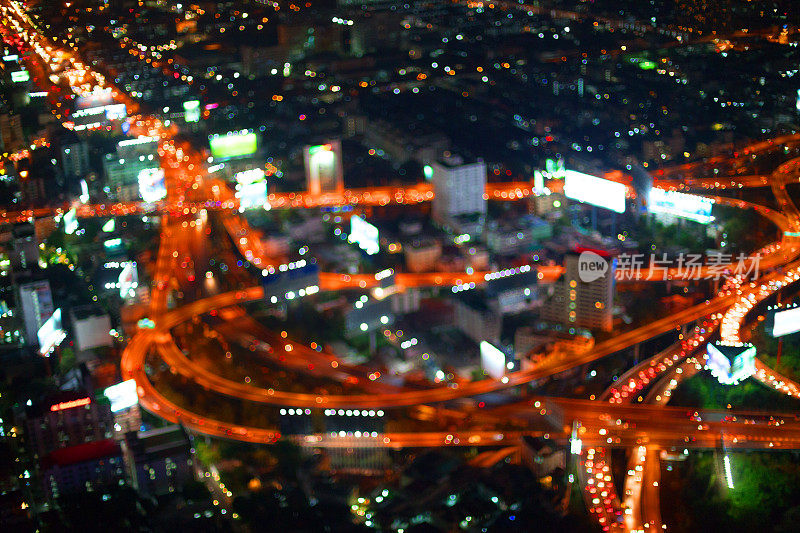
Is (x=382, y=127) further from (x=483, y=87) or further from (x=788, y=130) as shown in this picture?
(x=788, y=130)

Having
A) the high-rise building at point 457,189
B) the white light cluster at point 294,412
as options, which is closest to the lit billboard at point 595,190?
the high-rise building at point 457,189

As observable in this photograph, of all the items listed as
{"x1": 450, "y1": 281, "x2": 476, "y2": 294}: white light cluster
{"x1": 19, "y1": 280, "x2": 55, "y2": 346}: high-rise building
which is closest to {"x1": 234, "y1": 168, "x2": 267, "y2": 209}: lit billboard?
{"x1": 450, "y1": 281, "x2": 476, "y2": 294}: white light cluster

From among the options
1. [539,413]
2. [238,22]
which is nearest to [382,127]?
[238,22]

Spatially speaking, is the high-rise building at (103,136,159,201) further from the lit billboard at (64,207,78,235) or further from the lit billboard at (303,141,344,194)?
the lit billboard at (303,141,344,194)

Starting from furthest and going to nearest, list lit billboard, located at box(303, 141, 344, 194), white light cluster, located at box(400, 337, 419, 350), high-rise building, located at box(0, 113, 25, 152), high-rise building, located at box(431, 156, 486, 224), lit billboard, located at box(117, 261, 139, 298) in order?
lit billboard, located at box(303, 141, 344, 194) → high-rise building, located at box(431, 156, 486, 224) → high-rise building, located at box(0, 113, 25, 152) → lit billboard, located at box(117, 261, 139, 298) → white light cluster, located at box(400, 337, 419, 350)

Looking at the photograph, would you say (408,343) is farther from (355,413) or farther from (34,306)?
(34,306)

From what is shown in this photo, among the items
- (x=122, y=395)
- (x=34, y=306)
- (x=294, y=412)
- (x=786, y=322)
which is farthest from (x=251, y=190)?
(x=786, y=322)
